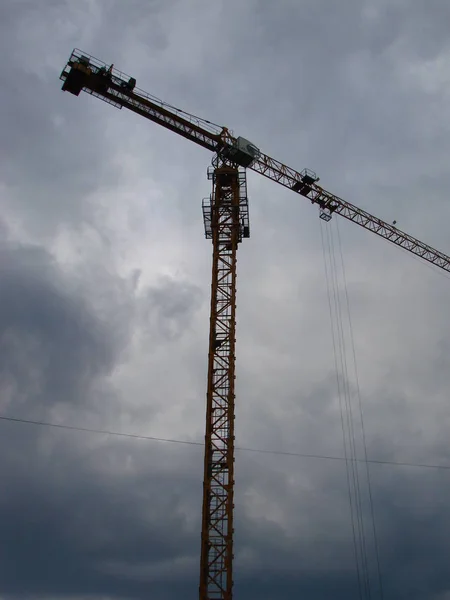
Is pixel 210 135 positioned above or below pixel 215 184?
above

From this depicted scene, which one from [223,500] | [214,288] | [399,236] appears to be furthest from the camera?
[399,236]

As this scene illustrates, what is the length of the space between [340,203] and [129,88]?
970 inches

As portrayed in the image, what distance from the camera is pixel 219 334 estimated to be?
47.8 meters

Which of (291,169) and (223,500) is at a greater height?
(291,169)

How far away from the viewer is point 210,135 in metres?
54.2

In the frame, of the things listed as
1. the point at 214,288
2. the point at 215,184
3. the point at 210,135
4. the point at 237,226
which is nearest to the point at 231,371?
the point at 214,288

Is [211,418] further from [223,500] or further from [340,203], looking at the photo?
[340,203]

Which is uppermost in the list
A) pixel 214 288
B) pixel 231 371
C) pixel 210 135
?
pixel 210 135

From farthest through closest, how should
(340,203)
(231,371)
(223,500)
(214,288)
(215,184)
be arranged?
(340,203) → (215,184) → (214,288) → (231,371) → (223,500)

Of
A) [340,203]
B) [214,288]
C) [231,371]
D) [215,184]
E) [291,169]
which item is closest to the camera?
[231,371]

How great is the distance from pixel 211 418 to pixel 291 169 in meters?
27.4

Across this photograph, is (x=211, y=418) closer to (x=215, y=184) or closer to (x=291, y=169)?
(x=215, y=184)

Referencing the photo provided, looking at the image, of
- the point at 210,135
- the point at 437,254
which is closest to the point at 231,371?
the point at 210,135

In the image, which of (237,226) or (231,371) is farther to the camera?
(237,226)
